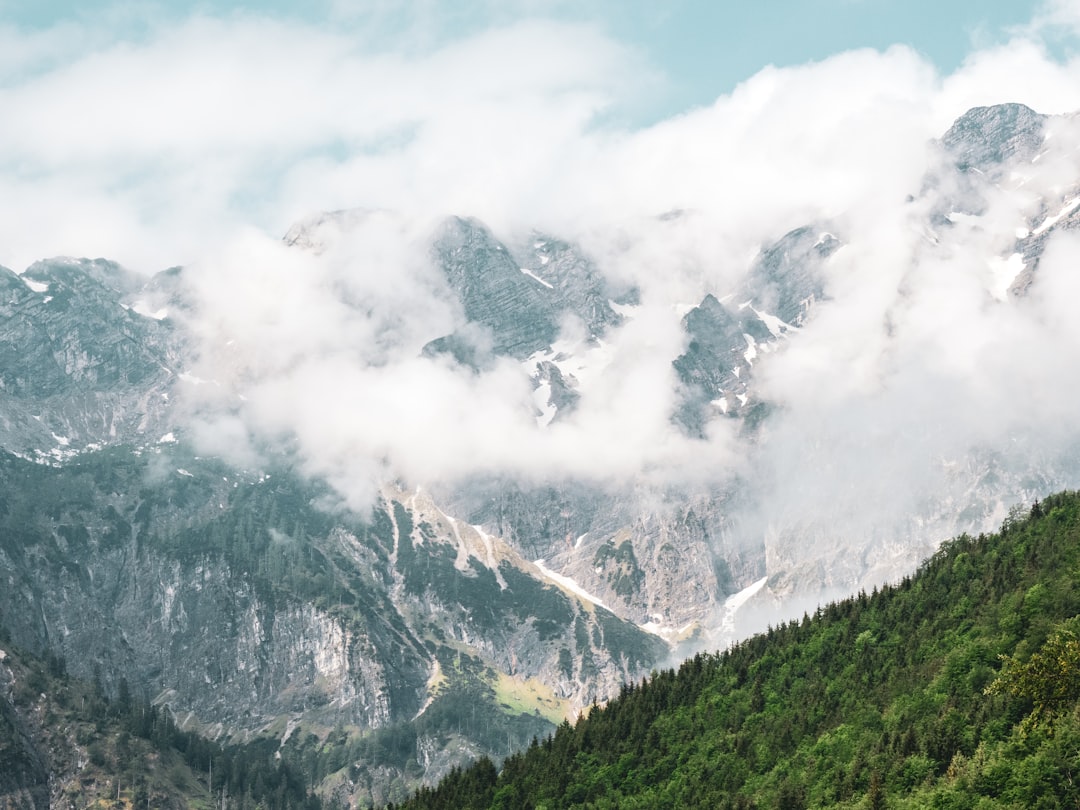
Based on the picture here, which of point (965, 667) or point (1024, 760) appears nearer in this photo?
point (1024, 760)

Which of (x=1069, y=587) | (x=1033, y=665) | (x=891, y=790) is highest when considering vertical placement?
(x=1069, y=587)

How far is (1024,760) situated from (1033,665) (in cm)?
2034

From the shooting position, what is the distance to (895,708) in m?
200

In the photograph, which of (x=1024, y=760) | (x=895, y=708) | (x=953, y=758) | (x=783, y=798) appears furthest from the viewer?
(x=895, y=708)

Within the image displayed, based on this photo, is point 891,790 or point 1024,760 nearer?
point 1024,760

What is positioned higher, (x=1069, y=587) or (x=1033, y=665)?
(x=1069, y=587)

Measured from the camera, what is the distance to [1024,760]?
14462cm

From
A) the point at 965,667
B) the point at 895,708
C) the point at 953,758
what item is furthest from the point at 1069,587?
the point at 953,758

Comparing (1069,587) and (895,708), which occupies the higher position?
(1069,587)

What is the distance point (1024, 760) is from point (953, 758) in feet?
56.1

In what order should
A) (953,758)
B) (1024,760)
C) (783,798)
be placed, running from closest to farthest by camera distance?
(1024,760), (953,758), (783,798)

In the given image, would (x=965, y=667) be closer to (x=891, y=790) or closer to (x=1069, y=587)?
(x=1069, y=587)

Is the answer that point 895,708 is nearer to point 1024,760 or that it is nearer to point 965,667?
point 965,667

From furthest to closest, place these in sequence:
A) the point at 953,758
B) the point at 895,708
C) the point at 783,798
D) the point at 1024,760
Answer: the point at 895,708
the point at 783,798
the point at 953,758
the point at 1024,760
